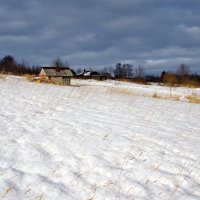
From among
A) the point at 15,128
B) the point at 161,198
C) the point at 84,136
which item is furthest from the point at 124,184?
the point at 15,128

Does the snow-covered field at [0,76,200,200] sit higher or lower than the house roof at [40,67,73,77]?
lower

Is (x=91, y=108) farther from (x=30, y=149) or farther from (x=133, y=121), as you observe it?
(x=30, y=149)

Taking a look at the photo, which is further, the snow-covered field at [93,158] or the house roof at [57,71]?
the house roof at [57,71]

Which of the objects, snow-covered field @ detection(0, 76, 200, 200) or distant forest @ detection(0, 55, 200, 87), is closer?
snow-covered field @ detection(0, 76, 200, 200)

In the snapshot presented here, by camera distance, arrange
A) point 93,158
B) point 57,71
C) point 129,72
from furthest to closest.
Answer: point 129,72
point 57,71
point 93,158

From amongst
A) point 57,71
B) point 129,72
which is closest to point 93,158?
point 57,71

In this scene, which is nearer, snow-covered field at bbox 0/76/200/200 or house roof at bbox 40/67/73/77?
snow-covered field at bbox 0/76/200/200

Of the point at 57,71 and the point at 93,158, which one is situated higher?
the point at 57,71

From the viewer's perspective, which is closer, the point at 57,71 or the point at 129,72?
the point at 57,71

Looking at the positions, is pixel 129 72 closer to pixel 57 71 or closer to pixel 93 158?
pixel 57 71

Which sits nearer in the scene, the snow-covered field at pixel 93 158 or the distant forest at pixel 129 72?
the snow-covered field at pixel 93 158

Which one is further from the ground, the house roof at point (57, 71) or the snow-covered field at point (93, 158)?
the house roof at point (57, 71)

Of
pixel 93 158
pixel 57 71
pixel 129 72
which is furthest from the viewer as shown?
pixel 129 72

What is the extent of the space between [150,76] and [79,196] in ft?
333
